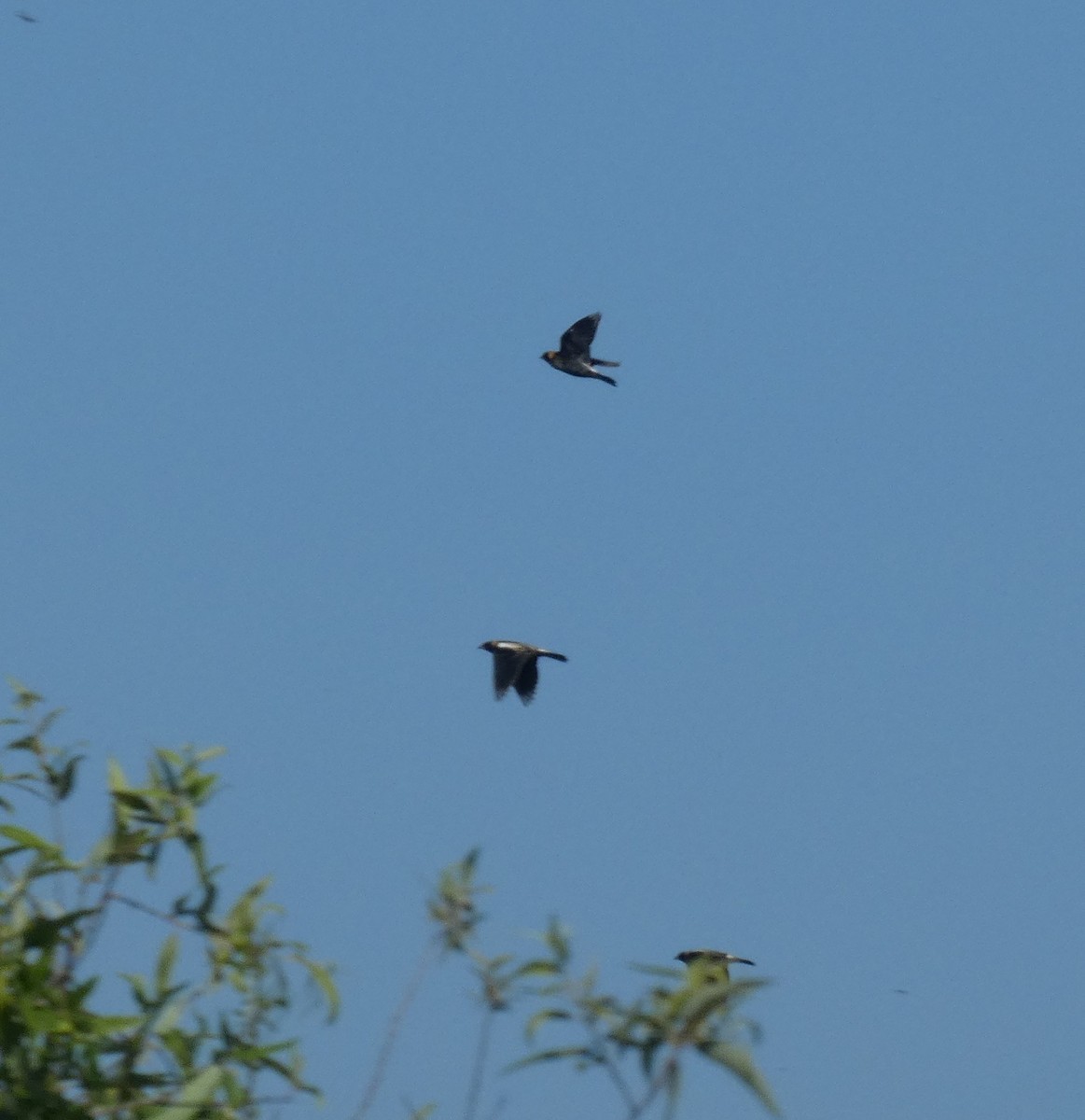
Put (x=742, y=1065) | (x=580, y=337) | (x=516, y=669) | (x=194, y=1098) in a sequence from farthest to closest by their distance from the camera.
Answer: (x=580, y=337)
(x=516, y=669)
(x=194, y=1098)
(x=742, y=1065)

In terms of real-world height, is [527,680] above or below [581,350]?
below

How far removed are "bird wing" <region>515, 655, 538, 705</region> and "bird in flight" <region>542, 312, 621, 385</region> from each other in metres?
4.18

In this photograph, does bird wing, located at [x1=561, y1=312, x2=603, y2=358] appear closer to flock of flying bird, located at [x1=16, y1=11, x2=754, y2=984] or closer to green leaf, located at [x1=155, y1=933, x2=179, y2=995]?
flock of flying bird, located at [x1=16, y1=11, x2=754, y2=984]

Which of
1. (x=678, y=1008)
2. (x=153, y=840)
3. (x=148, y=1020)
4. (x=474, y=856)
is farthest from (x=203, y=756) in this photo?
(x=678, y=1008)

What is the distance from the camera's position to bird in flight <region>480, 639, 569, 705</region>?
2500cm

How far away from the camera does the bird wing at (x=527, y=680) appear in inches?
989

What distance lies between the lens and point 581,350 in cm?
2744

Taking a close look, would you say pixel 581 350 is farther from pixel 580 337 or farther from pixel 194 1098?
pixel 194 1098

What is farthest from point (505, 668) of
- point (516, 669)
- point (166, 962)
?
point (166, 962)

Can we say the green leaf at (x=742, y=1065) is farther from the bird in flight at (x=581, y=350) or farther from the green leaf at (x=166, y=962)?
the bird in flight at (x=581, y=350)

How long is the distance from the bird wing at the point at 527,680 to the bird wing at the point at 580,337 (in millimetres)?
4491

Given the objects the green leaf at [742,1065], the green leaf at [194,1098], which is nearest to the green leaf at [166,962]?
the green leaf at [194,1098]

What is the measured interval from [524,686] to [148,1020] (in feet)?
64.9

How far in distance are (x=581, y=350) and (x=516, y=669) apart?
4.83m
